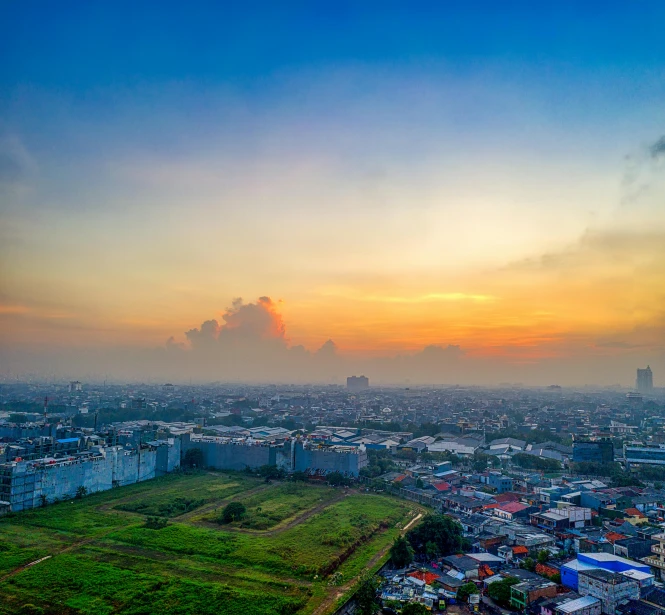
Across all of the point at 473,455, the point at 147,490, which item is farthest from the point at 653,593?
the point at 473,455

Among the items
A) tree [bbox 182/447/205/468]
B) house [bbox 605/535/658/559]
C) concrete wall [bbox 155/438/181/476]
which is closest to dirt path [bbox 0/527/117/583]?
concrete wall [bbox 155/438/181/476]

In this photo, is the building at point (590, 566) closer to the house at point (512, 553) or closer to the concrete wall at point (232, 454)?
the house at point (512, 553)

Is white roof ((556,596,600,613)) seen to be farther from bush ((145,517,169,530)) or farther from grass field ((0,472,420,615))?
bush ((145,517,169,530))

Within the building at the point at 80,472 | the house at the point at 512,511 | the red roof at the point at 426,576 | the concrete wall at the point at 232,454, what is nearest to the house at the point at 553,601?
the red roof at the point at 426,576

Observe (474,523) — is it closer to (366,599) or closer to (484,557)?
(484,557)

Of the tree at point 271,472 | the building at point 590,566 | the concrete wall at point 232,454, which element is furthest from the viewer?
the concrete wall at point 232,454

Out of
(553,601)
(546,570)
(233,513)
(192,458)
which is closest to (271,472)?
(192,458)
